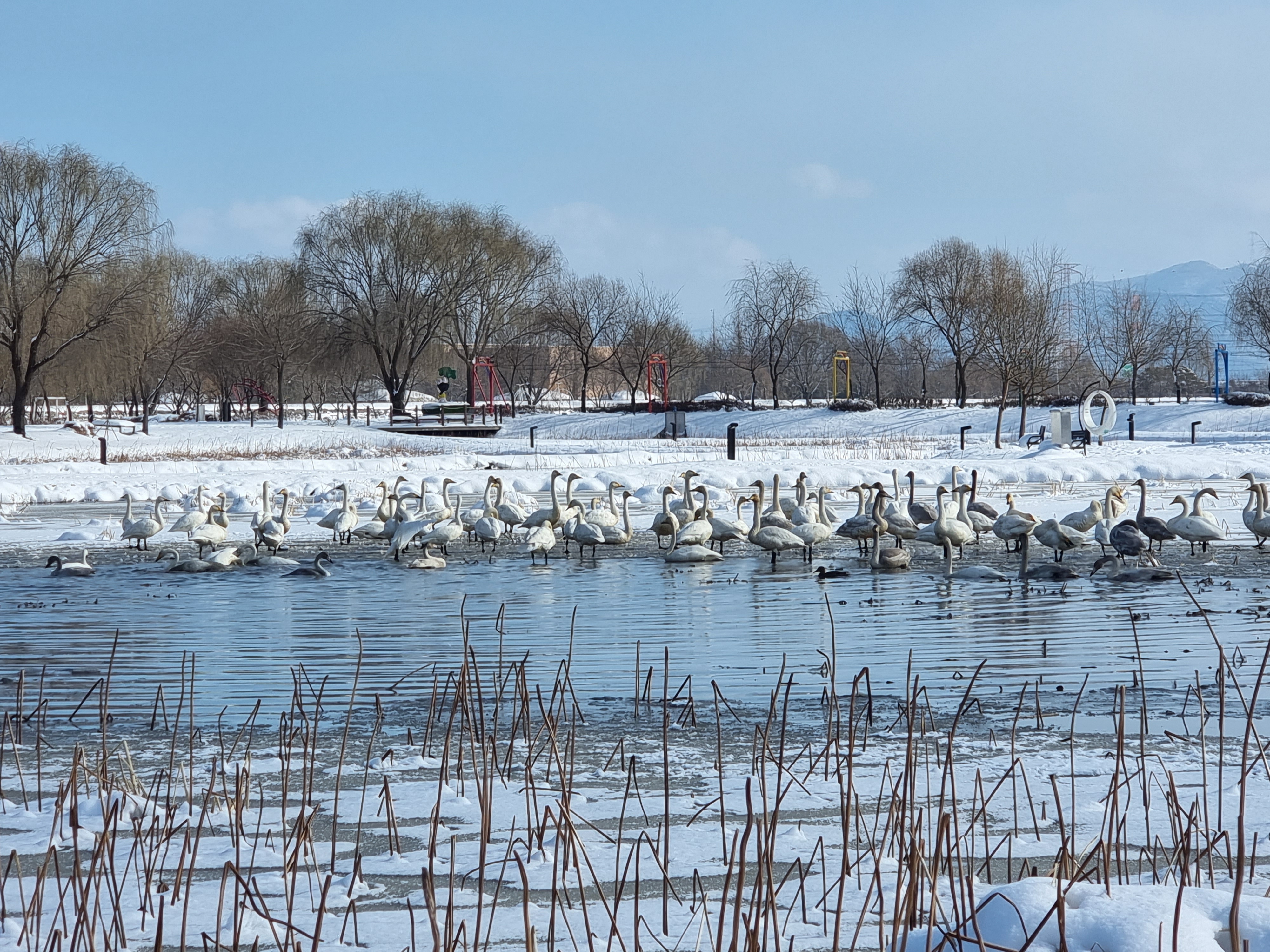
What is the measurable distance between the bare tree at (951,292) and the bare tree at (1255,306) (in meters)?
10.4

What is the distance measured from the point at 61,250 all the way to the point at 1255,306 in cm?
4227

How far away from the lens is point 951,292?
55312 mm

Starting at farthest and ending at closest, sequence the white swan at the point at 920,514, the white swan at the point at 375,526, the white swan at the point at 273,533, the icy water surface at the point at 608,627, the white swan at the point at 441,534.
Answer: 1. the white swan at the point at 375,526
2. the white swan at the point at 920,514
3. the white swan at the point at 273,533
4. the white swan at the point at 441,534
5. the icy water surface at the point at 608,627

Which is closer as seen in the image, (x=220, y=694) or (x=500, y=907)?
(x=500, y=907)

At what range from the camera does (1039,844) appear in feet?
14.0

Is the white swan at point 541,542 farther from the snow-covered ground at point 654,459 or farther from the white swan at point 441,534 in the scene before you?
the snow-covered ground at point 654,459

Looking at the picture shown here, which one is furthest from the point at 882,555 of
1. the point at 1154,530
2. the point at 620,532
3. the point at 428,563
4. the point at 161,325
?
the point at 161,325

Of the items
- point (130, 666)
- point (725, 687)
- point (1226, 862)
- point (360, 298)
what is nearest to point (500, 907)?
point (1226, 862)

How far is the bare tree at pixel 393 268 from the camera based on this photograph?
184 feet

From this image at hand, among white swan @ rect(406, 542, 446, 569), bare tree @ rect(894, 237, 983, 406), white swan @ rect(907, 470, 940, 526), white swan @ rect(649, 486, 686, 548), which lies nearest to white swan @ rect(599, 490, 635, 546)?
white swan @ rect(649, 486, 686, 548)

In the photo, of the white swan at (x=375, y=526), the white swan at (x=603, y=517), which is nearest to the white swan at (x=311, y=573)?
the white swan at (x=375, y=526)

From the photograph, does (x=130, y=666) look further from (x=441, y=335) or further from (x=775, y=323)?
(x=775, y=323)

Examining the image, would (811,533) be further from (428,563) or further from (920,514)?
(428,563)

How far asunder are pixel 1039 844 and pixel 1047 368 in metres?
40.3
